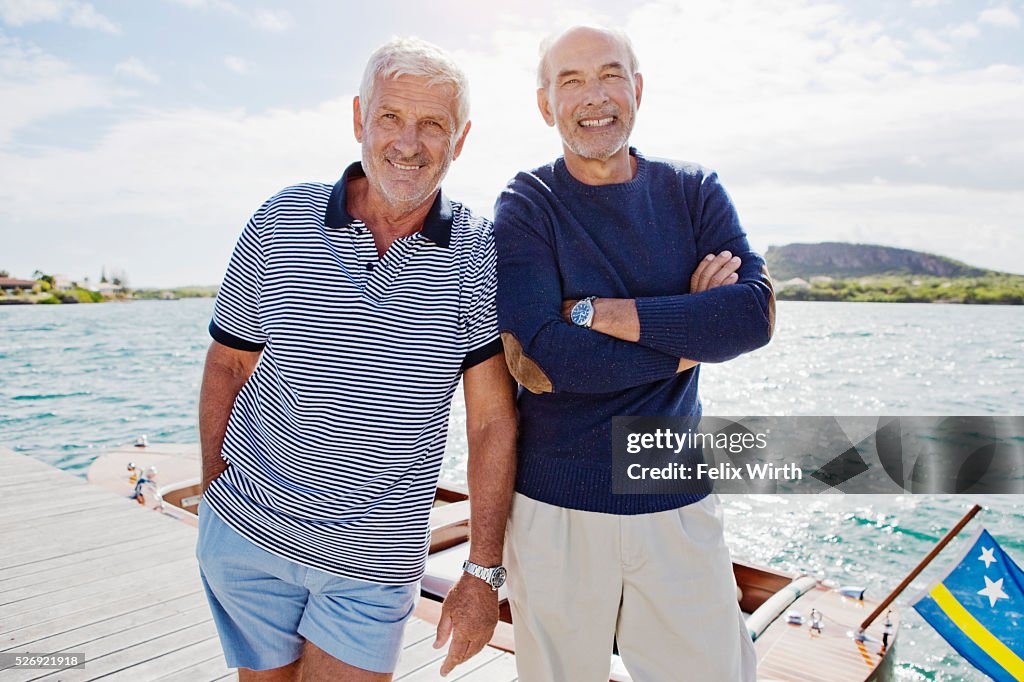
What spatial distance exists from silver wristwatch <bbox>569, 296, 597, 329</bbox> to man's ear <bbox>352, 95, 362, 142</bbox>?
693 mm

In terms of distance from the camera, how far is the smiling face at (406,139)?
172 cm

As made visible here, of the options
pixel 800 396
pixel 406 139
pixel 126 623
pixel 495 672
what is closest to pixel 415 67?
pixel 406 139

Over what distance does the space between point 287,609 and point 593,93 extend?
1.48 m

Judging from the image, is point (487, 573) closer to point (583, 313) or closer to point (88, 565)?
point (583, 313)

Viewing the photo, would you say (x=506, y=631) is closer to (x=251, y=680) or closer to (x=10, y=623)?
(x=10, y=623)

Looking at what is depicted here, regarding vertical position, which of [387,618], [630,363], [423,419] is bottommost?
[387,618]

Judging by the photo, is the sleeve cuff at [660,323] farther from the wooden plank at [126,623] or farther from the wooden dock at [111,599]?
the wooden plank at [126,623]

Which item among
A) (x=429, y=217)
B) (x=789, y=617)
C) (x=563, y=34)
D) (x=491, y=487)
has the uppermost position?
(x=563, y=34)

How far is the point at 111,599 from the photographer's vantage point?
10.4 ft

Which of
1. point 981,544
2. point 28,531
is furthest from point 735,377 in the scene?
point 28,531

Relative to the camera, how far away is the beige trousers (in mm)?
1730

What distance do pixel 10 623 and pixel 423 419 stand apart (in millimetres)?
2421

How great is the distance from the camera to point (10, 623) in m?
2.95

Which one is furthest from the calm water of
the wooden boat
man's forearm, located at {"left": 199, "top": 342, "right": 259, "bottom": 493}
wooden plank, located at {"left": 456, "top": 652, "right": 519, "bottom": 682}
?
man's forearm, located at {"left": 199, "top": 342, "right": 259, "bottom": 493}
